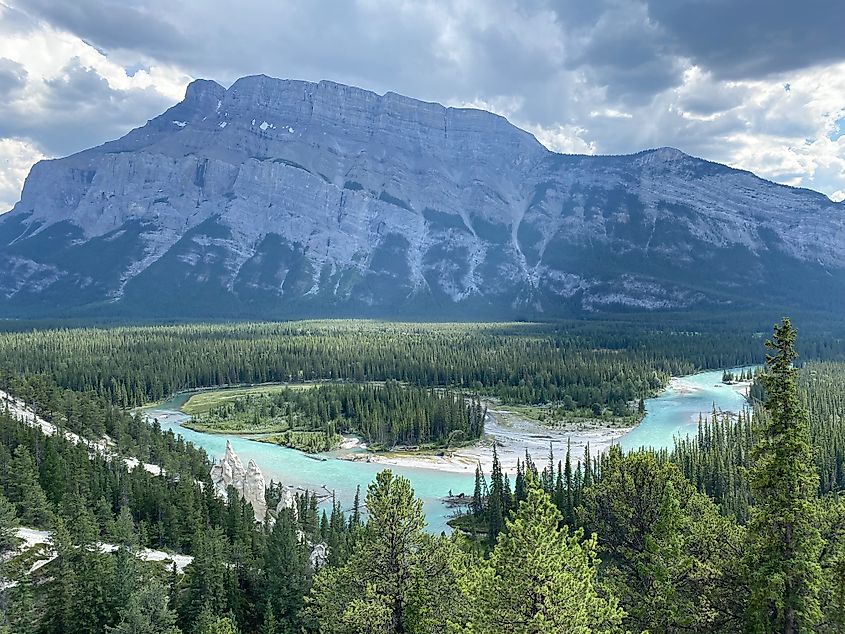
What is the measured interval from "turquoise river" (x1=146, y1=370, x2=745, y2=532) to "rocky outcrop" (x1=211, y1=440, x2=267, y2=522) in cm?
1234

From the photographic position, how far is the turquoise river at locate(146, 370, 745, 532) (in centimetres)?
9069

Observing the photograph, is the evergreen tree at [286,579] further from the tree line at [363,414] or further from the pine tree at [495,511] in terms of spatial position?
the tree line at [363,414]

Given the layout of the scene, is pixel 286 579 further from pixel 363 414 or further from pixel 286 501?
pixel 363 414

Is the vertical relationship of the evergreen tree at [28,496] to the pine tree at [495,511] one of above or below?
above

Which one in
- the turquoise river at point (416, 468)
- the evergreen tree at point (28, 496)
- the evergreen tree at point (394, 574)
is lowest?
the turquoise river at point (416, 468)

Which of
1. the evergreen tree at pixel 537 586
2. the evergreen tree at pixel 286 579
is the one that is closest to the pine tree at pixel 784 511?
the evergreen tree at pixel 537 586

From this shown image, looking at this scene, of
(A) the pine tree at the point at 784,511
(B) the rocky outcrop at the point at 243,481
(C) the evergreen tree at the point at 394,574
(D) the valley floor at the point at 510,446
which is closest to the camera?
(A) the pine tree at the point at 784,511

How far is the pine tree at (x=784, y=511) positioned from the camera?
24750 millimetres

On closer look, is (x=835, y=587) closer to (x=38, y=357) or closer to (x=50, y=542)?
(x=50, y=542)

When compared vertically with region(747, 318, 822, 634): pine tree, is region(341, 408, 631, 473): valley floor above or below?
below

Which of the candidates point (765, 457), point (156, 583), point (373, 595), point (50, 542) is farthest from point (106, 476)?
point (765, 457)

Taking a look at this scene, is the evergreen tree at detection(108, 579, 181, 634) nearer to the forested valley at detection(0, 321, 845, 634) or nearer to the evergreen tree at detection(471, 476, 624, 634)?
the forested valley at detection(0, 321, 845, 634)

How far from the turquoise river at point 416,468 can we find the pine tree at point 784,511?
162ft

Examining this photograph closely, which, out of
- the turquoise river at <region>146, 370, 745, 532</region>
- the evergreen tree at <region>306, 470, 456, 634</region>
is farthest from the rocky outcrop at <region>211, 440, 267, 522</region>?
the evergreen tree at <region>306, 470, 456, 634</region>
